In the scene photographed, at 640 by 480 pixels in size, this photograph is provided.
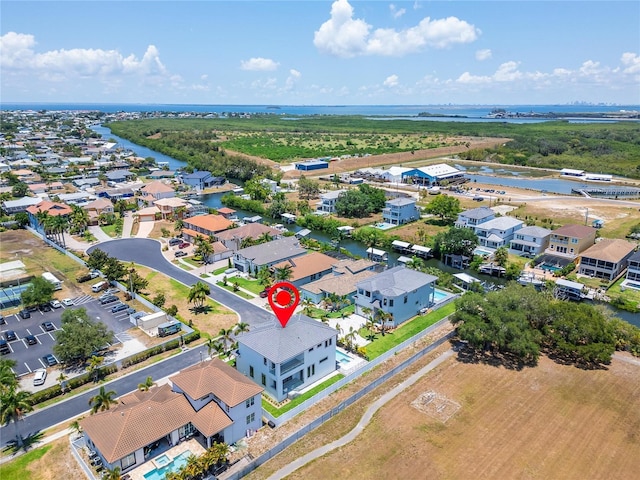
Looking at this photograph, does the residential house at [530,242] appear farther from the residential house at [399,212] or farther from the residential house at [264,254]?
the residential house at [264,254]

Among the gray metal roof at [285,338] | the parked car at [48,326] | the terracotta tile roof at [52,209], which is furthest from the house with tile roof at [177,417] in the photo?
the terracotta tile roof at [52,209]

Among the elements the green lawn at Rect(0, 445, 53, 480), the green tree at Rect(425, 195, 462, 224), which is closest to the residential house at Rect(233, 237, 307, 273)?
the green lawn at Rect(0, 445, 53, 480)

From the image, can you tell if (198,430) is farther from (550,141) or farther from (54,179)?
(550,141)

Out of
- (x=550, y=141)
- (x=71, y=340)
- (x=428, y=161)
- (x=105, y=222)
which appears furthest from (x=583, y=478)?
(x=550, y=141)

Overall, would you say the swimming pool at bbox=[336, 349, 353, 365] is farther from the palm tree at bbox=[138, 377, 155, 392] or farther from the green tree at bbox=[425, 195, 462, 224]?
the green tree at bbox=[425, 195, 462, 224]

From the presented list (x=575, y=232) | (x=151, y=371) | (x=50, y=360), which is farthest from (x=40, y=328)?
(x=575, y=232)
